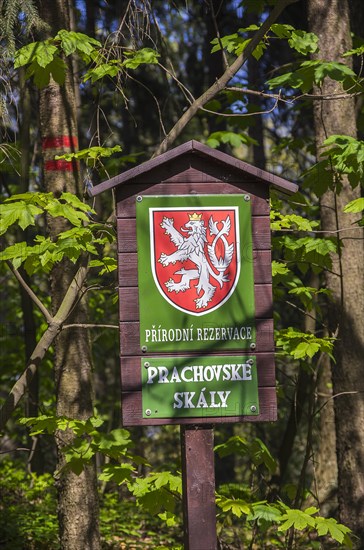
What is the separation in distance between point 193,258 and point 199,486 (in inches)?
45.6

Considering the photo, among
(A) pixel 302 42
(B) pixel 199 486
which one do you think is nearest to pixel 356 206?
(A) pixel 302 42

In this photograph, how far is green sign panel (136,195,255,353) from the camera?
14.3ft

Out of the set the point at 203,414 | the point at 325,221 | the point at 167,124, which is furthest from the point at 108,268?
the point at 167,124

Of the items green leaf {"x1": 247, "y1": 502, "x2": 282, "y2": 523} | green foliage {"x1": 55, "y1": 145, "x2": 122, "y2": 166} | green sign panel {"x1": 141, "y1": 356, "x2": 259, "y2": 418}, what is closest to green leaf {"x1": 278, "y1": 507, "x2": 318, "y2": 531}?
green leaf {"x1": 247, "y1": 502, "x2": 282, "y2": 523}

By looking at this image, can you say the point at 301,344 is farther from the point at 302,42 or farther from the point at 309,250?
the point at 302,42

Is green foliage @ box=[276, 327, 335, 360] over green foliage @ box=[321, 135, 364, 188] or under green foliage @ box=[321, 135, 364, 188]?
under

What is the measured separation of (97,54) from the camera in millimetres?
6121

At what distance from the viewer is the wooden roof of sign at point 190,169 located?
4492 mm

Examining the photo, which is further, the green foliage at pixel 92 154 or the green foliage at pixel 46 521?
the green foliage at pixel 46 521

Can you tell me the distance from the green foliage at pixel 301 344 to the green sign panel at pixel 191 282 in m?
1.34

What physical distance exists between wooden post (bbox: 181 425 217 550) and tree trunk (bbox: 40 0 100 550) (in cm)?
206

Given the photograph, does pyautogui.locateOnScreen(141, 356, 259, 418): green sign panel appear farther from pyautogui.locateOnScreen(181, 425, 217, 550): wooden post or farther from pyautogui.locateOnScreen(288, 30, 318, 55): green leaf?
pyautogui.locateOnScreen(288, 30, 318, 55): green leaf

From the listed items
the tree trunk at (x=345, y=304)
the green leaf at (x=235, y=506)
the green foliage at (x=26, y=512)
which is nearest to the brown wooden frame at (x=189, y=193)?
the green leaf at (x=235, y=506)

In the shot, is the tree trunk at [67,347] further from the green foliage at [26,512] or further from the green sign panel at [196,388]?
the green sign panel at [196,388]
